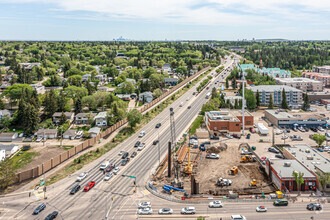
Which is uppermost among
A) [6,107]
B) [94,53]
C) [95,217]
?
[94,53]

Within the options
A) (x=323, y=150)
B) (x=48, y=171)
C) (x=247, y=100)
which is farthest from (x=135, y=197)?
(x=247, y=100)

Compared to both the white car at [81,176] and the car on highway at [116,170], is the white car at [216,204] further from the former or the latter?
the white car at [81,176]

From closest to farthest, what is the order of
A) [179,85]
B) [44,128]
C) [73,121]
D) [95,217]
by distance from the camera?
[95,217]
[44,128]
[73,121]
[179,85]

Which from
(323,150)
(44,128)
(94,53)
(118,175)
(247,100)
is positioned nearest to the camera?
(118,175)

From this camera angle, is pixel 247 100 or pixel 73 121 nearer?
pixel 73 121

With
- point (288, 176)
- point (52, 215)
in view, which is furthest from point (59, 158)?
point (288, 176)

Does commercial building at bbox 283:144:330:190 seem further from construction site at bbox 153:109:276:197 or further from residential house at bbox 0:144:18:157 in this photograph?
residential house at bbox 0:144:18:157

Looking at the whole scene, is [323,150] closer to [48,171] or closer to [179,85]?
[48,171]

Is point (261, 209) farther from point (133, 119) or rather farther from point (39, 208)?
point (133, 119)

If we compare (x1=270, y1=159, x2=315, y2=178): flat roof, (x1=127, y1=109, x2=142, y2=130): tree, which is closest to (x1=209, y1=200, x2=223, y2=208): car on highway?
(x1=270, y1=159, x2=315, y2=178): flat roof
